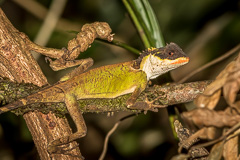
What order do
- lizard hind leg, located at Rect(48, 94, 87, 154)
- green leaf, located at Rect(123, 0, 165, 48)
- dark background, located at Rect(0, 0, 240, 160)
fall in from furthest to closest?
1. dark background, located at Rect(0, 0, 240, 160)
2. green leaf, located at Rect(123, 0, 165, 48)
3. lizard hind leg, located at Rect(48, 94, 87, 154)

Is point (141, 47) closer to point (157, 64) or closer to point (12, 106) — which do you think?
point (157, 64)

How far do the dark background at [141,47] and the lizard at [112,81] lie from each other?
1.93 m

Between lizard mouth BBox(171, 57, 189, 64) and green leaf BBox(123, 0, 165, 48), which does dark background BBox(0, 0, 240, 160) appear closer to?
green leaf BBox(123, 0, 165, 48)

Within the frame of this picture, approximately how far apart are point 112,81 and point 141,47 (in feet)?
9.66

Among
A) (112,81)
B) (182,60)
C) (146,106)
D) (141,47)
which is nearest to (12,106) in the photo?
(112,81)

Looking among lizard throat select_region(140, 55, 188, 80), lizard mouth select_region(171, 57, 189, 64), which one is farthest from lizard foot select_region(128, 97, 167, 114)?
lizard mouth select_region(171, 57, 189, 64)

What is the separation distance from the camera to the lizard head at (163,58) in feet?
13.0

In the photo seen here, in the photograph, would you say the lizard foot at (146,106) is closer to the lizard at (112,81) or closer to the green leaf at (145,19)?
the lizard at (112,81)

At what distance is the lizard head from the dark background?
2.06 meters

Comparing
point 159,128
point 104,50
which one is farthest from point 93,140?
point 104,50

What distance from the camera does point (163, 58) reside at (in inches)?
158

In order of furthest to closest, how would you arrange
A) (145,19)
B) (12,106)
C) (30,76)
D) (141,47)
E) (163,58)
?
(141,47), (163,58), (145,19), (30,76), (12,106)

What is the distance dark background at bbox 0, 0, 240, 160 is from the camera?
588 cm


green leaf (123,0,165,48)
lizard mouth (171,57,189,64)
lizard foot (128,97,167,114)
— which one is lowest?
lizard foot (128,97,167,114)
